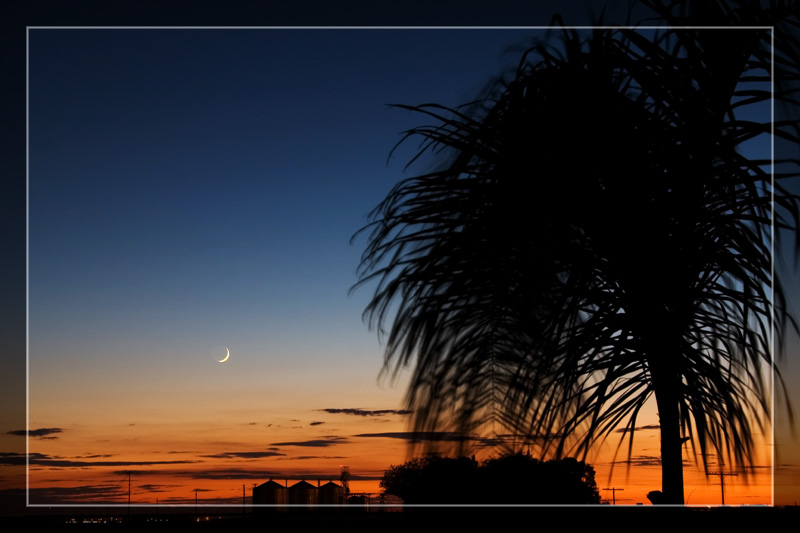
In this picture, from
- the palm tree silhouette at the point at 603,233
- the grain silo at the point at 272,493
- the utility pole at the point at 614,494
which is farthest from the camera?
the grain silo at the point at 272,493

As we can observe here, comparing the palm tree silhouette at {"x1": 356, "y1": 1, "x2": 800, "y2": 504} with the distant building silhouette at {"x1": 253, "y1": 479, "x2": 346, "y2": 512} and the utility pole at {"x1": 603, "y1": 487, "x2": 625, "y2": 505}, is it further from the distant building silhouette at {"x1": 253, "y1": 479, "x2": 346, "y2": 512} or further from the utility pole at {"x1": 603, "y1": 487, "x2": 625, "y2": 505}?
the distant building silhouette at {"x1": 253, "y1": 479, "x2": 346, "y2": 512}

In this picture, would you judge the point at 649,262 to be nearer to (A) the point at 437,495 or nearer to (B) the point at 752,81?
(B) the point at 752,81

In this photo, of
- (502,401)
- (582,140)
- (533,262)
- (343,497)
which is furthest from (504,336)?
(343,497)

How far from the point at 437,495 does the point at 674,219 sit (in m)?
2.10

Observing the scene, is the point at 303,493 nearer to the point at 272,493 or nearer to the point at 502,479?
the point at 272,493

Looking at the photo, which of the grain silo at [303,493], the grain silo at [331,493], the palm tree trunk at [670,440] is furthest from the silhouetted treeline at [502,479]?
the grain silo at [303,493]

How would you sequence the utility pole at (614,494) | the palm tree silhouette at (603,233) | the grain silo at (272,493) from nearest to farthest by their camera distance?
the palm tree silhouette at (603,233), the utility pole at (614,494), the grain silo at (272,493)

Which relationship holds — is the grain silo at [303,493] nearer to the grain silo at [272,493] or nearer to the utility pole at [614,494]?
the grain silo at [272,493]

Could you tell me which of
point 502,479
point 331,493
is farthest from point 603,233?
point 331,493

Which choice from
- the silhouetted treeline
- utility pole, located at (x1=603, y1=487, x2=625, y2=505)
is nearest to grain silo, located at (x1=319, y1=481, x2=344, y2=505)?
the silhouetted treeline

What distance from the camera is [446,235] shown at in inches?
83.6

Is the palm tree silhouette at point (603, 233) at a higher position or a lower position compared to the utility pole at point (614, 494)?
higher

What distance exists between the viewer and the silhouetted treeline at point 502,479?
2.93 metres

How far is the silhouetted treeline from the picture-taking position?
9.62 feet
